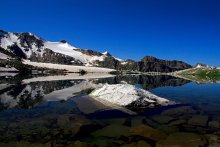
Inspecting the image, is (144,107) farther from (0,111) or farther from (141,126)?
(0,111)

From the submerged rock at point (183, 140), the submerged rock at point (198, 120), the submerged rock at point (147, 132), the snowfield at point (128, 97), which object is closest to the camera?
the submerged rock at point (183, 140)

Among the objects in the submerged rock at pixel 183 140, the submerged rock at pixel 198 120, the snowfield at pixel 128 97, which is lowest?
the submerged rock at pixel 183 140

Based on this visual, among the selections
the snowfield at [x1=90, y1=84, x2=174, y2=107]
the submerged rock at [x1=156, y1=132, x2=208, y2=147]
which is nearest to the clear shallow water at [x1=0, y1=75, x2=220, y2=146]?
the submerged rock at [x1=156, y1=132, x2=208, y2=147]

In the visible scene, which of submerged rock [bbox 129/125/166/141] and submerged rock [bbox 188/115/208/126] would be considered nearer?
submerged rock [bbox 129/125/166/141]

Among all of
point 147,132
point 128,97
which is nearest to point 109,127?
point 147,132

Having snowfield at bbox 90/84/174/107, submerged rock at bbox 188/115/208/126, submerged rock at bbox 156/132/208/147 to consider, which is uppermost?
snowfield at bbox 90/84/174/107

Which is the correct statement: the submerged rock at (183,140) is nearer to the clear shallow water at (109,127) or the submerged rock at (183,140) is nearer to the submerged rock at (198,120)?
the clear shallow water at (109,127)

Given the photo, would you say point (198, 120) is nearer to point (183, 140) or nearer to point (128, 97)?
point (183, 140)

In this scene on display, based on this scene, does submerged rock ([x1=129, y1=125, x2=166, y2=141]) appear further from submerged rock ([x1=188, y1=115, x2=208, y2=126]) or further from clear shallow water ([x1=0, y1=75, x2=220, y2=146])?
submerged rock ([x1=188, y1=115, x2=208, y2=126])

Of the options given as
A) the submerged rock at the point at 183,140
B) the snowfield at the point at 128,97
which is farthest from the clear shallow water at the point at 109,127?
the snowfield at the point at 128,97

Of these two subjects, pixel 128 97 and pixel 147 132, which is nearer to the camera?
pixel 147 132

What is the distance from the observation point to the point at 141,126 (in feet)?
84.9

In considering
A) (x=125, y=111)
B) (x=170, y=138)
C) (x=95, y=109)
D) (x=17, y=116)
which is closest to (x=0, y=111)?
(x=17, y=116)

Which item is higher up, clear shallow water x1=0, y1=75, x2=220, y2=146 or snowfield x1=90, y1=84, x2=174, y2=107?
snowfield x1=90, y1=84, x2=174, y2=107
